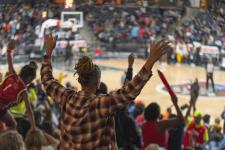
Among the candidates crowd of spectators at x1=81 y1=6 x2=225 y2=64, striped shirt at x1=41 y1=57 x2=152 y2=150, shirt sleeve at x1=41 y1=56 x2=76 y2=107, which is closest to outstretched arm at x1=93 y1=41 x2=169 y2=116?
striped shirt at x1=41 y1=57 x2=152 y2=150

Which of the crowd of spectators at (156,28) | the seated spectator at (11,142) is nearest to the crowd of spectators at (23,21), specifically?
the crowd of spectators at (156,28)

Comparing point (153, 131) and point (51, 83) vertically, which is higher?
point (51, 83)

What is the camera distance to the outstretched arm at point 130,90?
2.43 m

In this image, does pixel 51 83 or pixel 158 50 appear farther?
pixel 51 83

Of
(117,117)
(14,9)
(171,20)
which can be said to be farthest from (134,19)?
(117,117)

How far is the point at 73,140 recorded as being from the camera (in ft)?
8.59

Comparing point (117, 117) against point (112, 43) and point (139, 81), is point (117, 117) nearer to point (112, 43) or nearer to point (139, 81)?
point (139, 81)

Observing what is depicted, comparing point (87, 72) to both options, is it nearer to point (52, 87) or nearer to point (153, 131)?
point (52, 87)

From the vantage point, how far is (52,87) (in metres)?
2.79

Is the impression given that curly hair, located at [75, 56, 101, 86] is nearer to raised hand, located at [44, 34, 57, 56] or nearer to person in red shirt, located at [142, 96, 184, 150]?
raised hand, located at [44, 34, 57, 56]

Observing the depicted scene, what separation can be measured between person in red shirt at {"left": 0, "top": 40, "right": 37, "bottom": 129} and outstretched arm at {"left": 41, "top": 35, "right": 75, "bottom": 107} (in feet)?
2.44

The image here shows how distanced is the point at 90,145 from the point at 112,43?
59.6 ft

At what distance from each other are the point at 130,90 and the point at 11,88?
157 cm

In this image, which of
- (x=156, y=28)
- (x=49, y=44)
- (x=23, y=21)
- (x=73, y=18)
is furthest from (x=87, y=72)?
(x=156, y=28)
